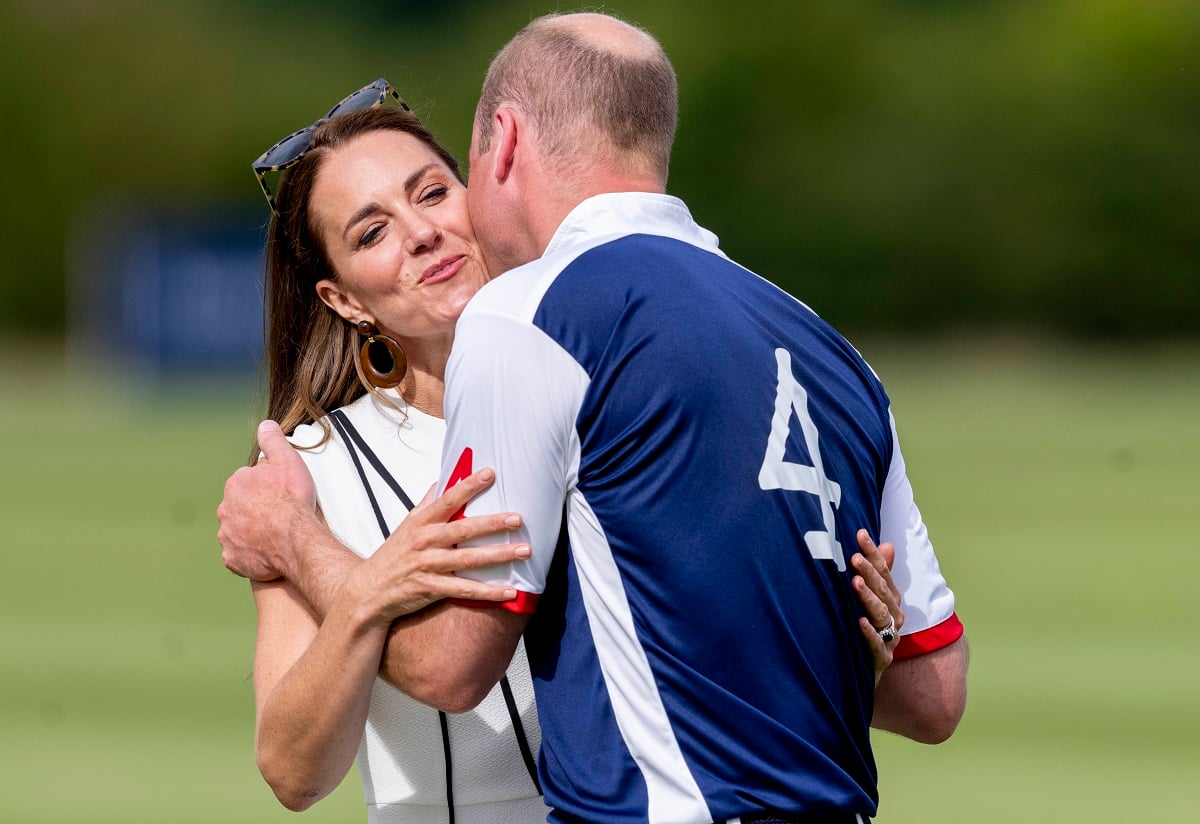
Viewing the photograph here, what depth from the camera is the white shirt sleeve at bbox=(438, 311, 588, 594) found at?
2727mm

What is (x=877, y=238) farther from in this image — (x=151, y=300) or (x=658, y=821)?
Result: (x=658, y=821)

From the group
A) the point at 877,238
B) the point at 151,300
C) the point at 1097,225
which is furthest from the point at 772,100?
the point at 151,300

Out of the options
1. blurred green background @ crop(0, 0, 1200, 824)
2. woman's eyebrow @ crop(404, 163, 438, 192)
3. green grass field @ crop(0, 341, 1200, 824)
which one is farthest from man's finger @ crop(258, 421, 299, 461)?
blurred green background @ crop(0, 0, 1200, 824)

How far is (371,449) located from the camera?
3.66m

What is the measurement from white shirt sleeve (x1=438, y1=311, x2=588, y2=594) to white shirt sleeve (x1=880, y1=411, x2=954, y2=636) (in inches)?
29.5

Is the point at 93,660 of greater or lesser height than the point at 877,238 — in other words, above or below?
above

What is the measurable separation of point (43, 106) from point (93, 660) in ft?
129

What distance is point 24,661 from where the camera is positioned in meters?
10.9

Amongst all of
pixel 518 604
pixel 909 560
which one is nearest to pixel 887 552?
pixel 909 560

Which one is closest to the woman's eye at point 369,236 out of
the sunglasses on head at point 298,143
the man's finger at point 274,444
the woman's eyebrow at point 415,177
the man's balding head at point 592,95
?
the woman's eyebrow at point 415,177

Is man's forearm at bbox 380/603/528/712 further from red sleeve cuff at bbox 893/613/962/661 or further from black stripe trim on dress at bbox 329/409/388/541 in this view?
red sleeve cuff at bbox 893/613/962/661

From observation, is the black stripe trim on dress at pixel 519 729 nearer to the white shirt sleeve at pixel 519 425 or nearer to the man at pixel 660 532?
the man at pixel 660 532

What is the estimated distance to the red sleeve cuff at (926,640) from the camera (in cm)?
327

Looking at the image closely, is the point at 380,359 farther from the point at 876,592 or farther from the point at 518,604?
the point at 876,592
